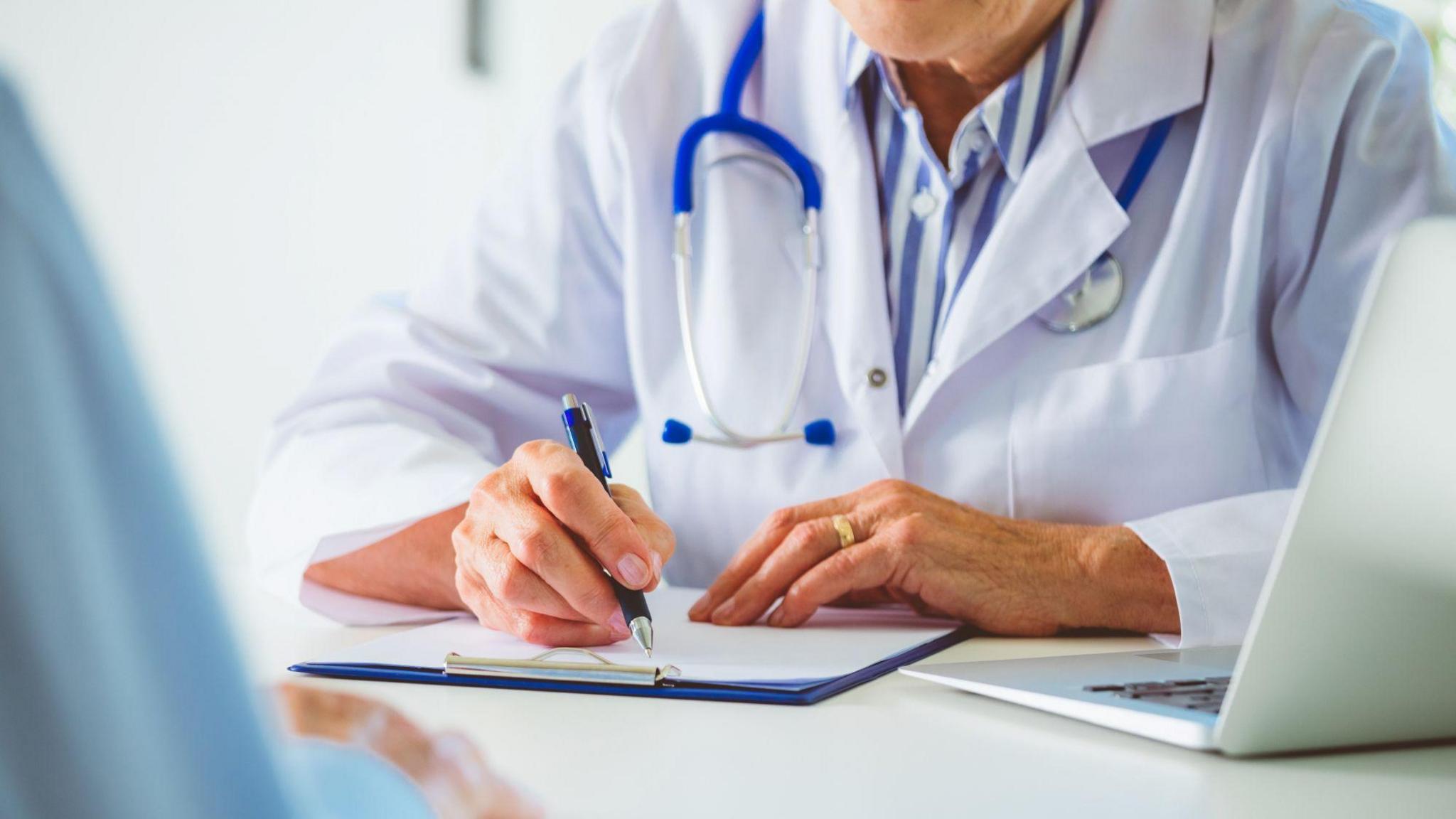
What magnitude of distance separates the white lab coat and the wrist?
0.21 ft

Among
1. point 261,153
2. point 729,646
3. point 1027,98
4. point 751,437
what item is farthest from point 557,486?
point 261,153

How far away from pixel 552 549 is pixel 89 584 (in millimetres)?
522

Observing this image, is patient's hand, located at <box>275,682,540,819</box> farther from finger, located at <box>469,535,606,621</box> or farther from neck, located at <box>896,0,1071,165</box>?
neck, located at <box>896,0,1071,165</box>

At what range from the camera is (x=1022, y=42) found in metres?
1.02

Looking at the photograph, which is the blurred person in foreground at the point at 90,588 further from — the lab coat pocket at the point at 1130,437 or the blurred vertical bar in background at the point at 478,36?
the blurred vertical bar in background at the point at 478,36

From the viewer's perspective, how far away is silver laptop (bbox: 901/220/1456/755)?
0.36m

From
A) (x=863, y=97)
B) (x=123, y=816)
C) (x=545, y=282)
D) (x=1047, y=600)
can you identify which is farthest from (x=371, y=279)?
(x=123, y=816)

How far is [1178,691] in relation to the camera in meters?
0.53

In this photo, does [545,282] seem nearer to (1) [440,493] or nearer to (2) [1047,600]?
(1) [440,493]

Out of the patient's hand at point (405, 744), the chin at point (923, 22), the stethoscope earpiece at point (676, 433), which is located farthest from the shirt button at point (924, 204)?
the patient's hand at point (405, 744)

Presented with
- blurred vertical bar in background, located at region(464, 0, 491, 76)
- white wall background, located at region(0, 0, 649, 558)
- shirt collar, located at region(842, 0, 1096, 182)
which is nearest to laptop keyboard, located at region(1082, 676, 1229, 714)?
shirt collar, located at region(842, 0, 1096, 182)

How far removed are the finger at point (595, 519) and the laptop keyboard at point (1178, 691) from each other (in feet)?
0.82

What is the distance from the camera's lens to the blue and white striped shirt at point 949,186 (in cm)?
100

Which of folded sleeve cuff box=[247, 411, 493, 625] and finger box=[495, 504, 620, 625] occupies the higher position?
folded sleeve cuff box=[247, 411, 493, 625]
